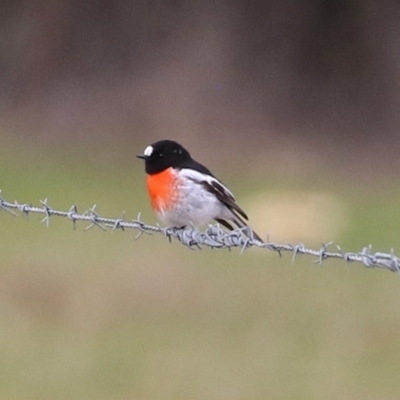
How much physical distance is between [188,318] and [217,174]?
12180mm

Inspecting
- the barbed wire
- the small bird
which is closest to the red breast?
the small bird

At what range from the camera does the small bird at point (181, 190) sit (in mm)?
6539

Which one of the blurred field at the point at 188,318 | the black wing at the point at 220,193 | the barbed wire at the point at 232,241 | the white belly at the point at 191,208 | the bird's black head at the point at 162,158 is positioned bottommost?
the barbed wire at the point at 232,241

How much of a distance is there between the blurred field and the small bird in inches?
152

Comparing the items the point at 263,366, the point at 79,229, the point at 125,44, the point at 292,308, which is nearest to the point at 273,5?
→ the point at 125,44

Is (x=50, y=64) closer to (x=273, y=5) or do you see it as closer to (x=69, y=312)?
(x=273, y=5)

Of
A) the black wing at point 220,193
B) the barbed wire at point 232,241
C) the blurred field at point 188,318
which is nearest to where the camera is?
the barbed wire at point 232,241

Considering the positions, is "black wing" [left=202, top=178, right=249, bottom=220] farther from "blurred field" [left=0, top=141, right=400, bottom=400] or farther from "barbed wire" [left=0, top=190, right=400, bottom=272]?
"blurred field" [left=0, top=141, right=400, bottom=400]

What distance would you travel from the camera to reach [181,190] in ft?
21.5

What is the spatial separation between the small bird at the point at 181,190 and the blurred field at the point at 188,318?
3867 millimetres

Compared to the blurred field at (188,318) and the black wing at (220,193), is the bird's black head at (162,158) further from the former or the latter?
the blurred field at (188,318)

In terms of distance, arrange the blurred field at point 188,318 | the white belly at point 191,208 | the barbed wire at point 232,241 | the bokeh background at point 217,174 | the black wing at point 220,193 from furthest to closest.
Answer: the bokeh background at point 217,174
the blurred field at point 188,318
the black wing at point 220,193
the white belly at point 191,208
the barbed wire at point 232,241

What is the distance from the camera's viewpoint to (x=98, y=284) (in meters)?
14.2

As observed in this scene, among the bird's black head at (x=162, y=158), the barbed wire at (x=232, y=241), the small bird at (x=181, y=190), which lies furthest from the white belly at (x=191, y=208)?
the barbed wire at (x=232, y=241)
